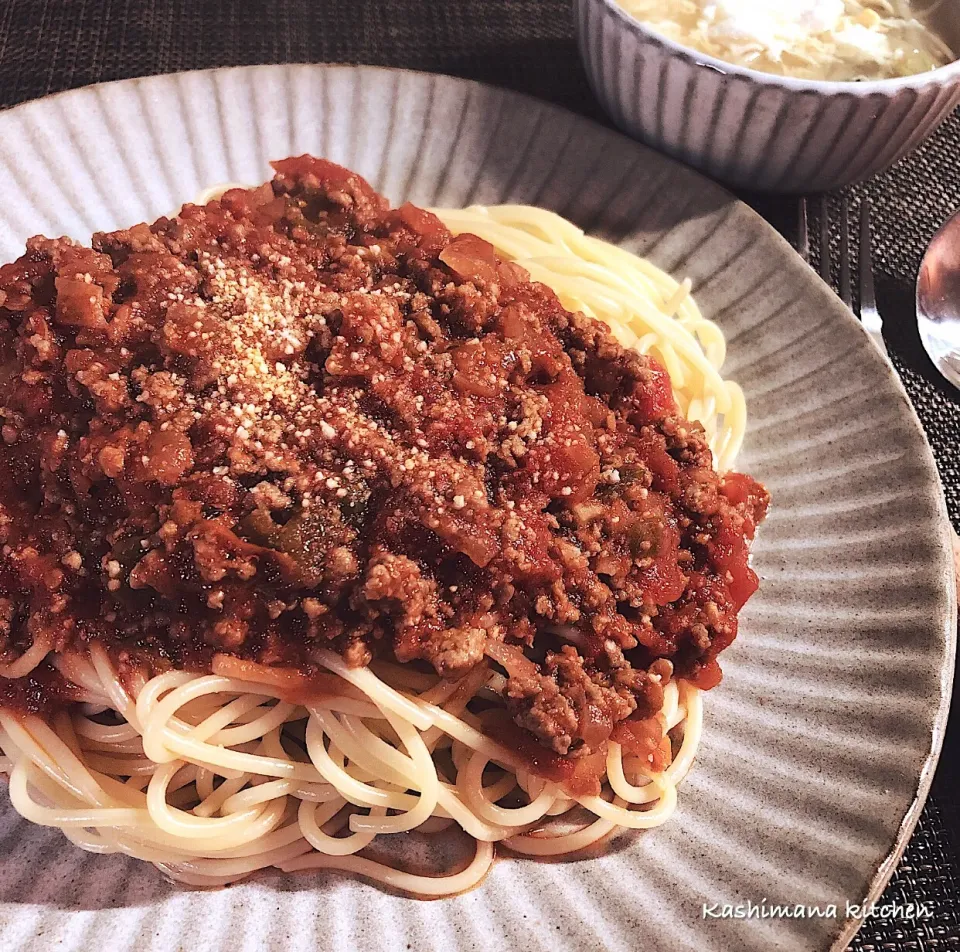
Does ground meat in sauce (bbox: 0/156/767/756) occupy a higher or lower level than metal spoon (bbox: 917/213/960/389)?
lower

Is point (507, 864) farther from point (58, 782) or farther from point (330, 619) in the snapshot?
point (58, 782)

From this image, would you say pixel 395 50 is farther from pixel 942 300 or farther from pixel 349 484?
pixel 349 484

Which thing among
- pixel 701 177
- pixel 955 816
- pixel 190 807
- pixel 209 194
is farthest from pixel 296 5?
pixel 955 816

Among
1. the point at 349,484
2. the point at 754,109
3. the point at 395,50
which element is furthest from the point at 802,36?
the point at 349,484

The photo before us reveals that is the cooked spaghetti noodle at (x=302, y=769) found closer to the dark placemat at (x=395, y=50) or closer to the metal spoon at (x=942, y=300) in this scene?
the metal spoon at (x=942, y=300)

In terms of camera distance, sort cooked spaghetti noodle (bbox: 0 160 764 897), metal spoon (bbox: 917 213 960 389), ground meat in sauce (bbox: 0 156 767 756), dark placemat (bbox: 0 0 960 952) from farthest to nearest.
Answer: dark placemat (bbox: 0 0 960 952), metal spoon (bbox: 917 213 960 389), cooked spaghetti noodle (bbox: 0 160 764 897), ground meat in sauce (bbox: 0 156 767 756)

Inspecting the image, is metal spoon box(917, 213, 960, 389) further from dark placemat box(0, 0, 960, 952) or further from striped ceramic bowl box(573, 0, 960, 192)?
striped ceramic bowl box(573, 0, 960, 192)

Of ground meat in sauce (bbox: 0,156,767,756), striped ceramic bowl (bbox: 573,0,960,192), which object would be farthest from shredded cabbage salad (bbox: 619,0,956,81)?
ground meat in sauce (bbox: 0,156,767,756)
